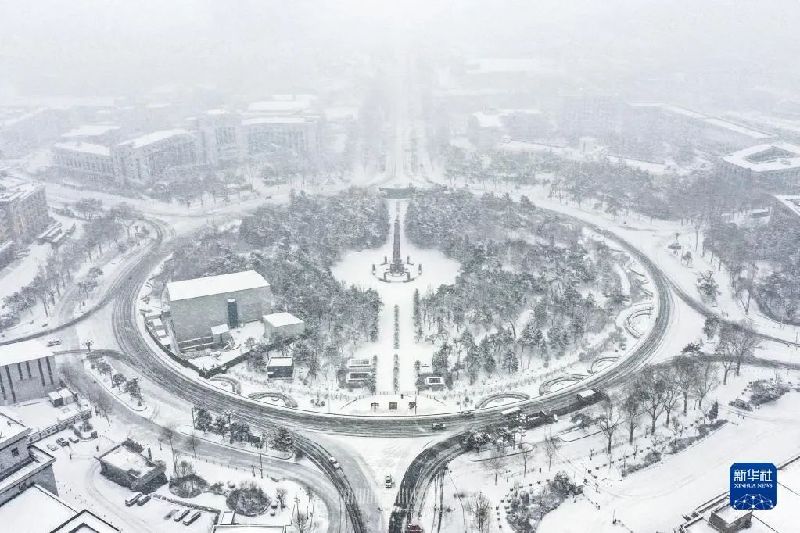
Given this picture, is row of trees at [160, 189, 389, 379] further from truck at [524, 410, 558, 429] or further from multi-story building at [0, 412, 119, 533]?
multi-story building at [0, 412, 119, 533]

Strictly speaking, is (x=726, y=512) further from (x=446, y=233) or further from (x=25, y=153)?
(x=25, y=153)

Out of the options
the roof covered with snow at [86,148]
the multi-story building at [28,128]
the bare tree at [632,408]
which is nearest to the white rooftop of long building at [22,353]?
the bare tree at [632,408]

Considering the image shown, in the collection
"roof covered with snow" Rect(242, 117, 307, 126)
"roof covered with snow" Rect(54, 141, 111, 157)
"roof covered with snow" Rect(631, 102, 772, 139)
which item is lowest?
"roof covered with snow" Rect(631, 102, 772, 139)

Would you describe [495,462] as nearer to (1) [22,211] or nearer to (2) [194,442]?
(2) [194,442]

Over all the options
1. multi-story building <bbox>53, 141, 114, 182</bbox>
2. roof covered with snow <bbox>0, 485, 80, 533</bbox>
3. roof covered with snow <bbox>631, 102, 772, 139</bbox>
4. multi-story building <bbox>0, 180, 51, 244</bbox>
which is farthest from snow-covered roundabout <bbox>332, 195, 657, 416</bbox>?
roof covered with snow <bbox>631, 102, 772, 139</bbox>

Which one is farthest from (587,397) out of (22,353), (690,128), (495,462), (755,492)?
(690,128)

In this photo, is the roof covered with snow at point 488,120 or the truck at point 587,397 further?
the roof covered with snow at point 488,120

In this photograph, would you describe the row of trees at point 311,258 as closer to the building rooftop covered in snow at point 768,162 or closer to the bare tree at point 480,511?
the bare tree at point 480,511

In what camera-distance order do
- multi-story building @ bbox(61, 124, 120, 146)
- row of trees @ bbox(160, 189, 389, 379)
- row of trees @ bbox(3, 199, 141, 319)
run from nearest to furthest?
row of trees @ bbox(160, 189, 389, 379) → row of trees @ bbox(3, 199, 141, 319) → multi-story building @ bbox(61, 124, 120, 146)

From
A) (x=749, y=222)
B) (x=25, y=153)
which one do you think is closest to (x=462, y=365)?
(x=749, y=222)
